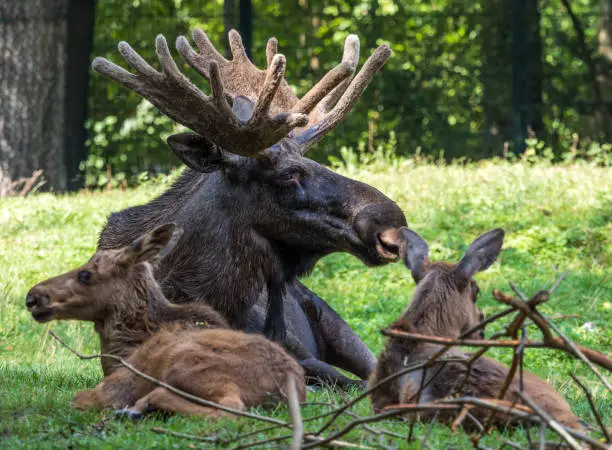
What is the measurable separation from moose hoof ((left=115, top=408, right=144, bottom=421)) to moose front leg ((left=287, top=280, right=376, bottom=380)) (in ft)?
10.4

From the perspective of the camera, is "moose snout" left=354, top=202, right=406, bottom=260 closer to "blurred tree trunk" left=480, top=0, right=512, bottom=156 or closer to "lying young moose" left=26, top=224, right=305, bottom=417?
"lying young moose" left=26, top=224, right=305, bottom=417

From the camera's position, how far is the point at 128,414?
5703 mm

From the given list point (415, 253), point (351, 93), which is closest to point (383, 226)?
point (415, 253)

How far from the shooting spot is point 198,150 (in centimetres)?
795

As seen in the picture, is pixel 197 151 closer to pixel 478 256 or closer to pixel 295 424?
pixel 478 256

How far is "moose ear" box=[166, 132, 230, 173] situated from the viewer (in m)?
7.85

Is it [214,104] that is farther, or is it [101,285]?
[214,104]

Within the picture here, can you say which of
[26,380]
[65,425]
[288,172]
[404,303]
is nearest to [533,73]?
[404,303]

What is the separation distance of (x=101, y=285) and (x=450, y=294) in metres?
2.07

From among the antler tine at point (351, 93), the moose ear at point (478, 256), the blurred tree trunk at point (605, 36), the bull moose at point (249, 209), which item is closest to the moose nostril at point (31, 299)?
the bull moose at point (249, 209)

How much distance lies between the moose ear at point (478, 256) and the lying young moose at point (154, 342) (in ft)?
3.12

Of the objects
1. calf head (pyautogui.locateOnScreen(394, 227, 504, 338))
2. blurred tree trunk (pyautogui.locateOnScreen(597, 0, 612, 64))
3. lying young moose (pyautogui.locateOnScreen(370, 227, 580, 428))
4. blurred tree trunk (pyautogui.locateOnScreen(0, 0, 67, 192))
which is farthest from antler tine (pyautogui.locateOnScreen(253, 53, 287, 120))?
blurred tree trunk (pyautogui.locateOnScreen(597, 0, 612, 64))

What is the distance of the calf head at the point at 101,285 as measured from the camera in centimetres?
666

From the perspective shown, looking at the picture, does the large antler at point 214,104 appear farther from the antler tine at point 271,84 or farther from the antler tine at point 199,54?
the antler tine at point 199,54
